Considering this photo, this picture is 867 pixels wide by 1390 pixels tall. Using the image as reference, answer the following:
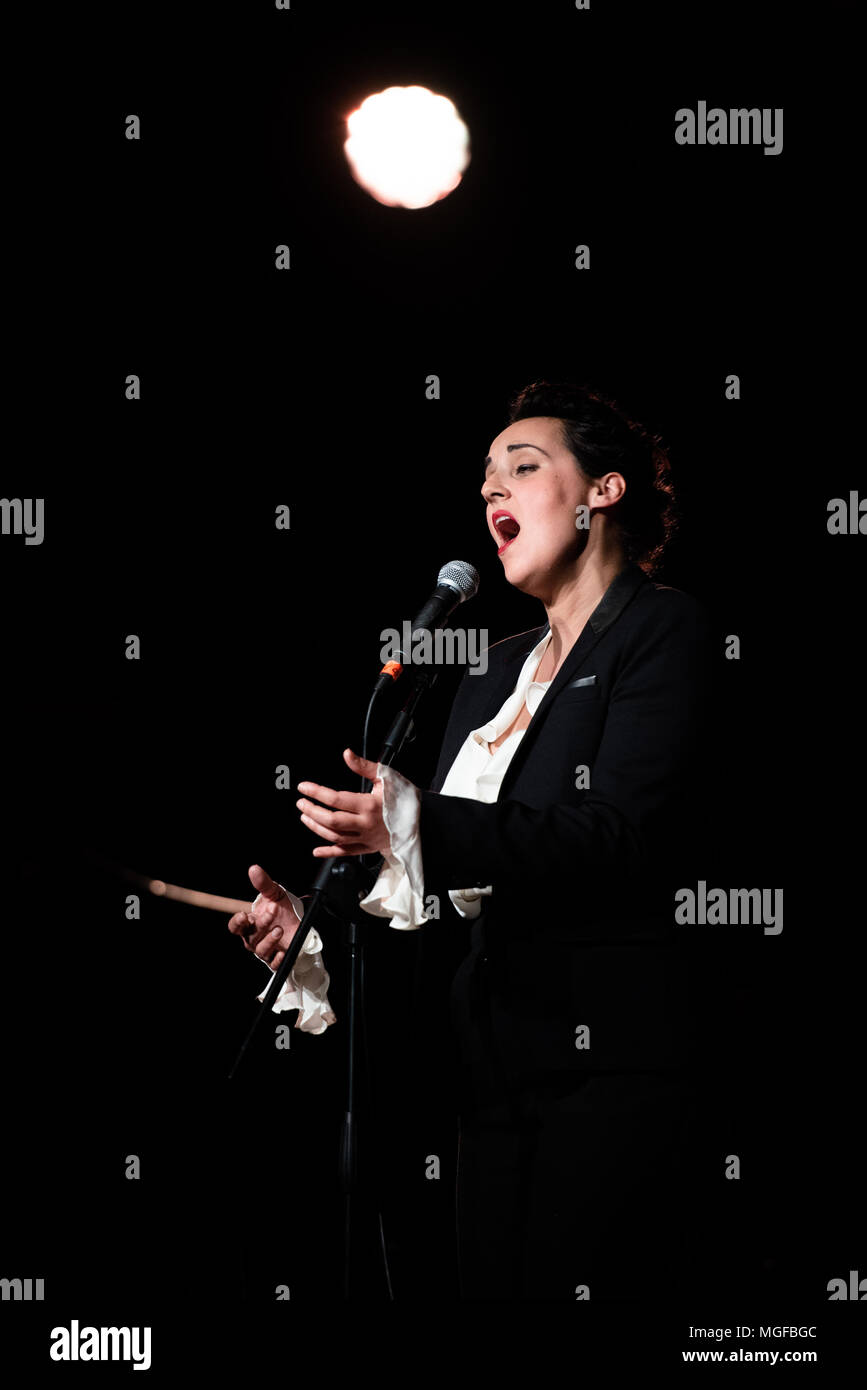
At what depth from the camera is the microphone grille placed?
1976 millimetres

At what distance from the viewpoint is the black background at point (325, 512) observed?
2818 mm

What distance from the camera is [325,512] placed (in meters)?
3.43

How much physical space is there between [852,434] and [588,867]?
6.61 feet

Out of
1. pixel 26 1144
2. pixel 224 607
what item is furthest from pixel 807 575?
pixel 26 1144

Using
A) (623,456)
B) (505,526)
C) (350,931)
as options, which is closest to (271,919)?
(350,931)

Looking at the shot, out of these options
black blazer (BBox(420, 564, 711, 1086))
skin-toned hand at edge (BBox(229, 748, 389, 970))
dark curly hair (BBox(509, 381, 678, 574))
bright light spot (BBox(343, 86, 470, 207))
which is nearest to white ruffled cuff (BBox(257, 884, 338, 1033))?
black blazer (BBox(420, 564, 711, 1086))

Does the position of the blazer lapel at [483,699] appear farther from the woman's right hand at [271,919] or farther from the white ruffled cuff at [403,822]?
the white ruffled cuff at [403,822]

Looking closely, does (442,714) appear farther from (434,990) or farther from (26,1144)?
(26,1144)

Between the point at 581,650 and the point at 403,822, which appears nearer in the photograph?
the point at 403,822

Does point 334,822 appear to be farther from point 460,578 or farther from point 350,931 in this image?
point 460,578

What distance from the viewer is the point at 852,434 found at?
10.5 ft

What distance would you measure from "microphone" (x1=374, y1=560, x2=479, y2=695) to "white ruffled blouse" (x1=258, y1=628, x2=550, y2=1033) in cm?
22

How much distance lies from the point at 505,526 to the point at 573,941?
2.73ft

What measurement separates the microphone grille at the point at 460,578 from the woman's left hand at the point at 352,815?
46 cm
